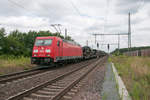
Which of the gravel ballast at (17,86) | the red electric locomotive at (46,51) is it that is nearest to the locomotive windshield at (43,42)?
the red electric locomotive at (46,51)

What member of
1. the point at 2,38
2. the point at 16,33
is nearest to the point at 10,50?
the point at 2,38

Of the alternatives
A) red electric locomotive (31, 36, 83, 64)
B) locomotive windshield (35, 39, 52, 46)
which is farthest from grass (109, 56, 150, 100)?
locomotive windshield (35, 39, 52, 46)

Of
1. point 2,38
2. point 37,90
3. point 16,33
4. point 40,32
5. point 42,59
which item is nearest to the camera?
point 37,90

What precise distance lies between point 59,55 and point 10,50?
32926 mm

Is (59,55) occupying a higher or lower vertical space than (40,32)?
lower

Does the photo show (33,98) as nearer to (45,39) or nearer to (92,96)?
(92,96)

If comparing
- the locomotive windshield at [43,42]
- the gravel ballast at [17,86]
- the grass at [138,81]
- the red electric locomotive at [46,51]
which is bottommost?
the gravel ballast at [17,86]

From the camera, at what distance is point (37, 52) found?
44.5 ft

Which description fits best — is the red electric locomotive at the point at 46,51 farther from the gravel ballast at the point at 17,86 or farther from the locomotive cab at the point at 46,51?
the gravel ballast at the point at 17,86

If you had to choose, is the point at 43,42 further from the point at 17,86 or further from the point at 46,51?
the point at 17,86

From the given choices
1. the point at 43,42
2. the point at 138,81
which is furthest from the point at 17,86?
the point at 43,42

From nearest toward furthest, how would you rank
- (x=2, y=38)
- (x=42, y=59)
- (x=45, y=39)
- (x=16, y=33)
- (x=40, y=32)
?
(x=42, y=59) < (x=45, y=39) < (x=2, y=38) < (x=16, y=33) < (x=40, y=32)

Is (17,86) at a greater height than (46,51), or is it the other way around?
(46,51)

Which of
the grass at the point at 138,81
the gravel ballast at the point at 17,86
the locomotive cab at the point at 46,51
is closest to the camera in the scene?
the grass at the point at 138,81
